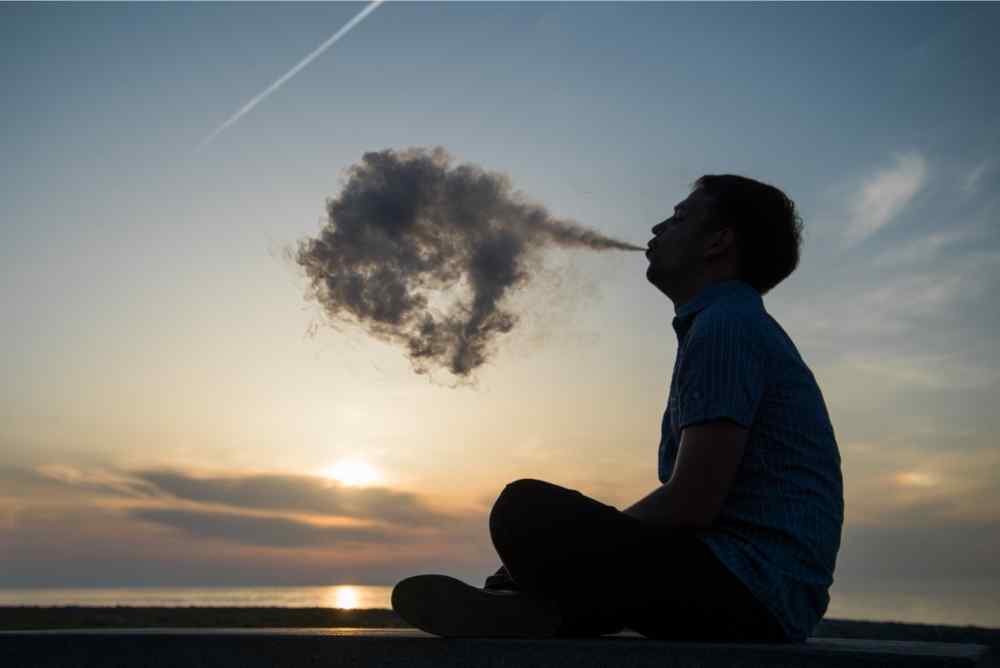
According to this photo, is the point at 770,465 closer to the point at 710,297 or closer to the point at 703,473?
the point at 703,473

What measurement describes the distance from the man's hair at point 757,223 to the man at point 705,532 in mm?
582

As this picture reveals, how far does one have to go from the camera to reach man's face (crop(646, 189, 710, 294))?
15.9 feet

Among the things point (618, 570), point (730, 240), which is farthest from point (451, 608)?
point (730, 240)

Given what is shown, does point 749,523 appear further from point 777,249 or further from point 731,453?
point 777,249

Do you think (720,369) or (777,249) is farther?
(777,249)

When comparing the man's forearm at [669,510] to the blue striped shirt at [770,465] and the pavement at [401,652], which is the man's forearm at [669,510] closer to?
the blue striped shirt at [770,465]

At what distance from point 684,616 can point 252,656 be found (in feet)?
6.19

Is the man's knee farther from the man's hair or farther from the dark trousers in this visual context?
the man's hair

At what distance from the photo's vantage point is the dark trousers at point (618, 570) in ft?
13.3

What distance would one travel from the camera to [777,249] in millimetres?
4848

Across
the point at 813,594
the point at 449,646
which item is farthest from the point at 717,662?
the point at 449,646

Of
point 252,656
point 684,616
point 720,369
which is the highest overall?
point 720,369

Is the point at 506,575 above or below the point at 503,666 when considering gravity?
above

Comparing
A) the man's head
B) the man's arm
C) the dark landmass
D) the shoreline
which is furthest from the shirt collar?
the shoreline
